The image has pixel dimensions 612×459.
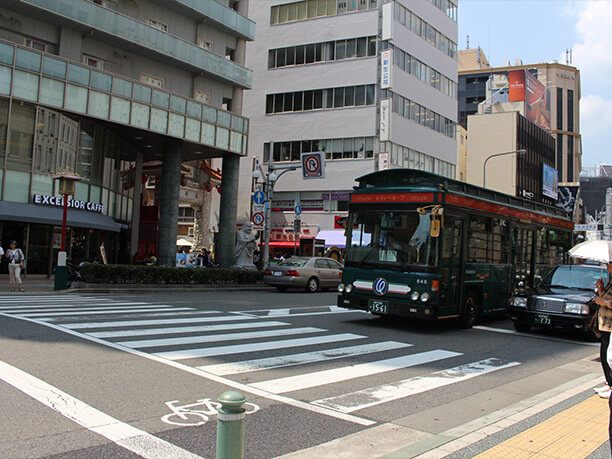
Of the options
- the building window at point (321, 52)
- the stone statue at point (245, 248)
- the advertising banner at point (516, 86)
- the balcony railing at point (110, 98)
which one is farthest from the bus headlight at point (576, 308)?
the advertising banner at point (516, 86)

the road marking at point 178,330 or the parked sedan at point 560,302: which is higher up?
the parked sedan at point 560,302

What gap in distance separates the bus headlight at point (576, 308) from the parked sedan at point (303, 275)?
13.2 m

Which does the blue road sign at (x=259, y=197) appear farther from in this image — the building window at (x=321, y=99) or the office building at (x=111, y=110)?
the building window at (x=321, y=99)

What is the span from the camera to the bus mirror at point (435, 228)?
1107cm

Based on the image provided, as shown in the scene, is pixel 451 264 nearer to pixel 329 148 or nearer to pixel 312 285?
pixel 312 285

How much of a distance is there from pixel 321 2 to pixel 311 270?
34589 mm

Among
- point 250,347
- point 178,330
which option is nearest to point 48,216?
point 178,330

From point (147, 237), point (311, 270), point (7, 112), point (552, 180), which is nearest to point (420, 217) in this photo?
point (311, 270)

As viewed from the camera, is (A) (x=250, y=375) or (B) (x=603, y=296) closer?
(B) (x=603, y=296)

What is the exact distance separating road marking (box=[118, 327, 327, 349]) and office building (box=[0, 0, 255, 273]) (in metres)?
16.4

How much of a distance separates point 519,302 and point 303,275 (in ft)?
41.5

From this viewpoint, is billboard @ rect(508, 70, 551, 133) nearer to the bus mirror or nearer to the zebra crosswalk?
the bus mirror

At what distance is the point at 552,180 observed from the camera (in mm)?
93875

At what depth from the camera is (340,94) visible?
4828 centimetres
